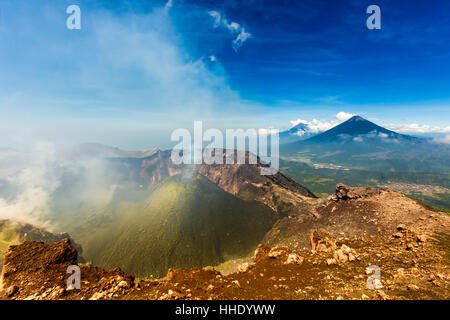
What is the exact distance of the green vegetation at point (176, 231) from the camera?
189 feet

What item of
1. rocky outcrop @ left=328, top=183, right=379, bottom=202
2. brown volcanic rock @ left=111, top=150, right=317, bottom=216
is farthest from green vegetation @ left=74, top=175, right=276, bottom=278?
rocky outcrop @ left=328, top=183, right=379, bottom=202

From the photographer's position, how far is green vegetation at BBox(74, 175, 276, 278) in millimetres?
57719

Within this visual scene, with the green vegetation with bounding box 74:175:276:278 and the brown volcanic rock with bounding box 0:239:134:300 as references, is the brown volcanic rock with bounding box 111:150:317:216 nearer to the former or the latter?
the green vegetation with bounding box 74:175:276:278

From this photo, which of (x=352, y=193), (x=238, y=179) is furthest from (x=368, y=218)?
(x=238, y=179)

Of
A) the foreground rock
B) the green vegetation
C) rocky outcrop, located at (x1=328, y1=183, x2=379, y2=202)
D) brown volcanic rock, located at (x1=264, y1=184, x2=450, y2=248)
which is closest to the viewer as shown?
the foreground rock

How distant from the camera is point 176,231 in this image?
71250mm

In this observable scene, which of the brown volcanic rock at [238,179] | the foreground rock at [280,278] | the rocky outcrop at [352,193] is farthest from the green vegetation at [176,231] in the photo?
the foreground rock at [280,278]

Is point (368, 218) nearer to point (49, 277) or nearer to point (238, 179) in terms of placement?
point (49, 277)

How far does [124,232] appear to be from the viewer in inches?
2972

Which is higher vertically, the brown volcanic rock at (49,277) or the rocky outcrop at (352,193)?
the brown volcanic rock at (49,277)

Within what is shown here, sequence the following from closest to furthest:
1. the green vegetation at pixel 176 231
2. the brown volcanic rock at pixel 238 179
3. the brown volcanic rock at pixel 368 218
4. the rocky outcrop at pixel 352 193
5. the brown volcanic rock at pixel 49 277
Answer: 1. the brown volcanic rock at pixel 49 277
2. the brown volcanic rock at pixel 368 218
3. the rocky outcrop at pixel 352 193
4. the green vegetation at pixel 176 231
5. the brown volcanic rock at pixel 238 179

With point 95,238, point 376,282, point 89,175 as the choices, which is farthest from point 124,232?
point 89,175

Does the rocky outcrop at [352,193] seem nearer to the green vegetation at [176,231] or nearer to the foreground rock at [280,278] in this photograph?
the foreground rock at [280,278]

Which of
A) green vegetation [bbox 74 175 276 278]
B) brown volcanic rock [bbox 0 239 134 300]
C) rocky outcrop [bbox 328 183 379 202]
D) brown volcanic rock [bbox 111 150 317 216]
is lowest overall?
green vegetation [bbox 74 175 276 278]
